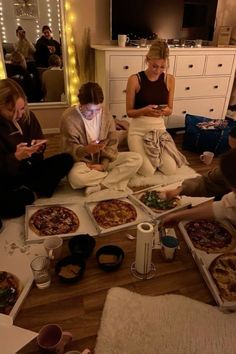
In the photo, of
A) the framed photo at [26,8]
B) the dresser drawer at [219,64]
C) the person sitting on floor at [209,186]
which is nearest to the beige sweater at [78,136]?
the person sitting on floor at [209,186]

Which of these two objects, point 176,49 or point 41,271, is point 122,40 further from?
point 41,271

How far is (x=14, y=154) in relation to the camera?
6.02ft

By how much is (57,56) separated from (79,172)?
1.73 meters

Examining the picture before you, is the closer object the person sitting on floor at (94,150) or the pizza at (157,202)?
the pizza at (157,202)

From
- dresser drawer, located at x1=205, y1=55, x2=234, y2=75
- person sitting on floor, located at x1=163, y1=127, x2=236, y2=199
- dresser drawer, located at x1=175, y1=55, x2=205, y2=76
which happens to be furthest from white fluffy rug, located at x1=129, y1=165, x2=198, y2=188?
dresser drawer, located at x1=205, y1=55, x2=234, y2=75

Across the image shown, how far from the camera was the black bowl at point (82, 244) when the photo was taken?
4.99 ft

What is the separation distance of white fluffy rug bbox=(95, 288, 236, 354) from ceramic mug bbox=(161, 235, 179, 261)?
0.74ft

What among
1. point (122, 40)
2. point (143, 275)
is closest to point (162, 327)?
point (143, 275)

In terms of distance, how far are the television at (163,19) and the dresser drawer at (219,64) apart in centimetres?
40

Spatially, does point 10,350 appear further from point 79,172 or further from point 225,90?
point 225,90

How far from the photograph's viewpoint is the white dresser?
2996mm

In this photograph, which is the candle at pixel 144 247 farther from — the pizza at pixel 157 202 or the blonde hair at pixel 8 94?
the blonde hair at pixel 8 94

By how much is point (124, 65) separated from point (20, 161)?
1.65 meters

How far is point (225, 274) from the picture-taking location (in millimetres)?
1374
